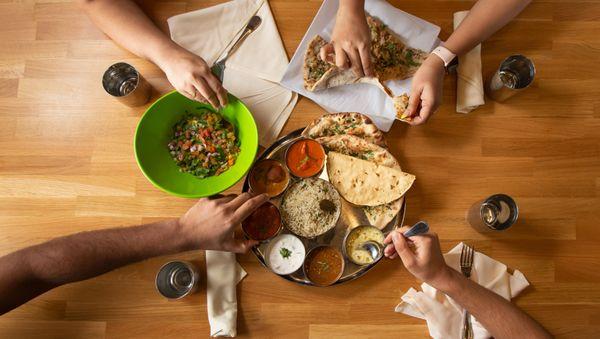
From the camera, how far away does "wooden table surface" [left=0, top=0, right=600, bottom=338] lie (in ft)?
6.09

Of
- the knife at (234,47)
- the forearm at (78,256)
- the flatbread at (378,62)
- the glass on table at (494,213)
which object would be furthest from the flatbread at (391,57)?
the forearm at (78,256)

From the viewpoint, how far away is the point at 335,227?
6.28 feet

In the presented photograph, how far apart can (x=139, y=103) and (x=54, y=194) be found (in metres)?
0.63

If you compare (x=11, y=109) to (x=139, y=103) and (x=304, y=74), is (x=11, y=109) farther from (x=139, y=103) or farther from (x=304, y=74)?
(x=304, y=74)

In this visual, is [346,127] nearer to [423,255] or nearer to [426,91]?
[426,91]

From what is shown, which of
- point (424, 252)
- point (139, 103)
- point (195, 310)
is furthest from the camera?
point (139, 103)

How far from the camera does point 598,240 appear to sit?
6.37ft

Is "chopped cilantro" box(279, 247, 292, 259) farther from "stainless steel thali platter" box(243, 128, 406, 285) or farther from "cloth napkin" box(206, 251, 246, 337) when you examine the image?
"cloth napkin" box(206, 251, 246, 337)

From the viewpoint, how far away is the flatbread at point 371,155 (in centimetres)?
189

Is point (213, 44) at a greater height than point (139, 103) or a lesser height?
greater

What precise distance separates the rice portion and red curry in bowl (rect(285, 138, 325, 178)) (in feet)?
0.16

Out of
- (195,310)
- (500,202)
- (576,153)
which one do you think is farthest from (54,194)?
(576,153)

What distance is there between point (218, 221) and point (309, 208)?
0.44m

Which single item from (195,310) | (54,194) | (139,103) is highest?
(139,103)
